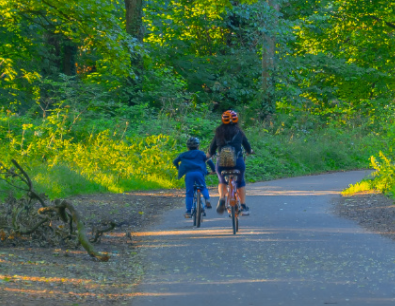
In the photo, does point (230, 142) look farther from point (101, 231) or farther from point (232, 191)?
point (101, 231)

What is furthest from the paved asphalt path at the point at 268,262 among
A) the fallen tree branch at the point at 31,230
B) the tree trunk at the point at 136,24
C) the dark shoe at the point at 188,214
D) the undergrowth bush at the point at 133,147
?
the tree trunk at the point at 136,24

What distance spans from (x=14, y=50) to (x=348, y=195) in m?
20.3

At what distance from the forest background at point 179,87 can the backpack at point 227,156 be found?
4705 mm

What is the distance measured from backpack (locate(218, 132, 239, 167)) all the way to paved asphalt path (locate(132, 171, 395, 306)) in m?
1.04

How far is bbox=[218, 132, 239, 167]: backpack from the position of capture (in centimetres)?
1073

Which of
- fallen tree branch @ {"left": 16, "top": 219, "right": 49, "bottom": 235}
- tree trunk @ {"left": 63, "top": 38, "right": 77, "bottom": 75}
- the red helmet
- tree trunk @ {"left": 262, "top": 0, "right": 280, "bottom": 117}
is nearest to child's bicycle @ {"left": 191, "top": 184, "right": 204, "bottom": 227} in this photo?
the red helmet

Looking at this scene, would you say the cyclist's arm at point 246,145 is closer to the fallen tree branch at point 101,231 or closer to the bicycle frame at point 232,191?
the bicycle frame at point 232,191

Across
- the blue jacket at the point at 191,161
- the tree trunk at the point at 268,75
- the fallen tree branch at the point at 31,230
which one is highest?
the tree trunk at the point at 268,75

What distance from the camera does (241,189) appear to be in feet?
36.9

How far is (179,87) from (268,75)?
17.3 ft

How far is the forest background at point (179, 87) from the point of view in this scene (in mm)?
17328

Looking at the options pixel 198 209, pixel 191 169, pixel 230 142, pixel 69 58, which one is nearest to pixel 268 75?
pixel 69 58

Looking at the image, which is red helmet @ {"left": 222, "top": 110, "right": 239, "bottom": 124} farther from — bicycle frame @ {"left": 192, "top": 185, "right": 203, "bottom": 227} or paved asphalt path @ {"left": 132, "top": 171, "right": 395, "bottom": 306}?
paved asphalt path @ {"left": 132, "top": 171, "right": 395, "bottom": 306}

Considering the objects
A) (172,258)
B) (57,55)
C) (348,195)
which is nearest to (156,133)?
(348,195)
